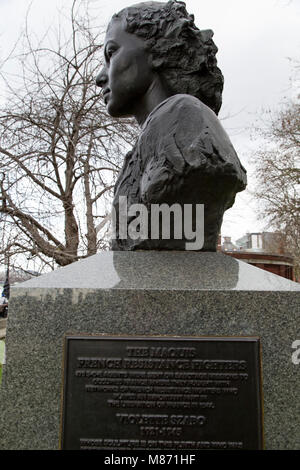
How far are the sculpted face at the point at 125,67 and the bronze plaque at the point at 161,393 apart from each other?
6.54 feet

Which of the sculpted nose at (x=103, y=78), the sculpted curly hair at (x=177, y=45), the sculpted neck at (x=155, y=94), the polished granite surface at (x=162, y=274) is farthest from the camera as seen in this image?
the sculpted nose at (x=103, y=78)

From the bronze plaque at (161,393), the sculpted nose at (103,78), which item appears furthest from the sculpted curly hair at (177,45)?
the bronze plaque at (161,393)

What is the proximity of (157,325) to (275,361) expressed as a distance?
0.65m

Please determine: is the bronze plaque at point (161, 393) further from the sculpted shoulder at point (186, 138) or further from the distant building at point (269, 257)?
→ the distant building at point (269, 257)

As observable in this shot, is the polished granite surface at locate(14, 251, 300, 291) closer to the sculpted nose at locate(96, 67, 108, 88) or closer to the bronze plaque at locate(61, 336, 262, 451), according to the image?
the bronze plaque at locate(61, 336, 262, 451)

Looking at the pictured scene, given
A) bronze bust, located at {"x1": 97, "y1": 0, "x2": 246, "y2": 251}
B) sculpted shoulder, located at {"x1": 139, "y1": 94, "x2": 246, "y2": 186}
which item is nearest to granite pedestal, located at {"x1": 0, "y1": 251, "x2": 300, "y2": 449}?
bronze bust, located at {"x1": 97, "y1": 0, "x2": 246, "y2": 251}

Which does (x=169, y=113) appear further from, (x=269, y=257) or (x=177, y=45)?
(x=269, y=257)

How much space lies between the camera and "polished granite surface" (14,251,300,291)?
220 cm

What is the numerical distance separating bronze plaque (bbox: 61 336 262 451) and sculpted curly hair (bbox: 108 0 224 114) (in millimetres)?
2096

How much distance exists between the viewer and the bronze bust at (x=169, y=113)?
2.57 m

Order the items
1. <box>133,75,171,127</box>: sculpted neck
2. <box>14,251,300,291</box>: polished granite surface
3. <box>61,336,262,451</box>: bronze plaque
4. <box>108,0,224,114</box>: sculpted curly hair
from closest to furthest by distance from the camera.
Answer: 1. <box>61,336,262,451</box>: bronze plaque
2. <box>14,251,300,291</box>: polished granite surface
3. <box>108,0,224,114</box>: sculpted curly hair
4. <box>133,75,171,127</box>: sculpted neck
